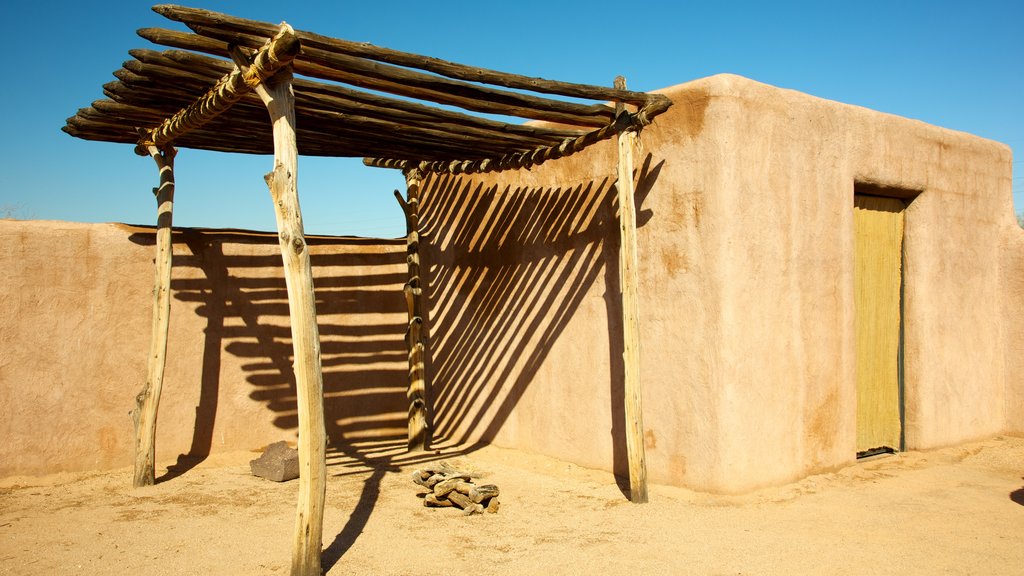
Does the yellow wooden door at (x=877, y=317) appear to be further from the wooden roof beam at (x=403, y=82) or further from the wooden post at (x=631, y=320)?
the wooden roof beam at (x=403, y=82)

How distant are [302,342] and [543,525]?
2.28 metres

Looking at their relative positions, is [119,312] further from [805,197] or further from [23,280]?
A: [805,197]

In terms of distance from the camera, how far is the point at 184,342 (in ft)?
24.8

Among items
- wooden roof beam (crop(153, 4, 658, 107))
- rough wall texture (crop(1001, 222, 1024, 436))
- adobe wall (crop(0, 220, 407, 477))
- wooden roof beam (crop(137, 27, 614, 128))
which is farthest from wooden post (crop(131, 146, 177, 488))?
rough wall texture (crop(1001, 222, 1024, 436))

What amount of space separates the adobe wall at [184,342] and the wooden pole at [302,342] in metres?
3.61

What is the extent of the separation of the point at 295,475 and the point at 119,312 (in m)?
2.17

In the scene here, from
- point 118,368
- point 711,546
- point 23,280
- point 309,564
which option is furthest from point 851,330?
point 23,280

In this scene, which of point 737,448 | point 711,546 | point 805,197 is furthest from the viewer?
point 805,197

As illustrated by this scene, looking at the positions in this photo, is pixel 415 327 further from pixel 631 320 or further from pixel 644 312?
pixel 631 320

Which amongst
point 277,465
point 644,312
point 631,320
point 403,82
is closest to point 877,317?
point 644,312

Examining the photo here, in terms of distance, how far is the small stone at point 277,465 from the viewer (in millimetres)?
6969

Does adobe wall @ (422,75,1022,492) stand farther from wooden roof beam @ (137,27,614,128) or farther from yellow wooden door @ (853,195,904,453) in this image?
wooden roof beam @ (137,27,614,128)

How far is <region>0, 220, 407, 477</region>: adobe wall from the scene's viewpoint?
6820 millimetres

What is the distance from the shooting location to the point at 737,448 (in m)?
5.95
